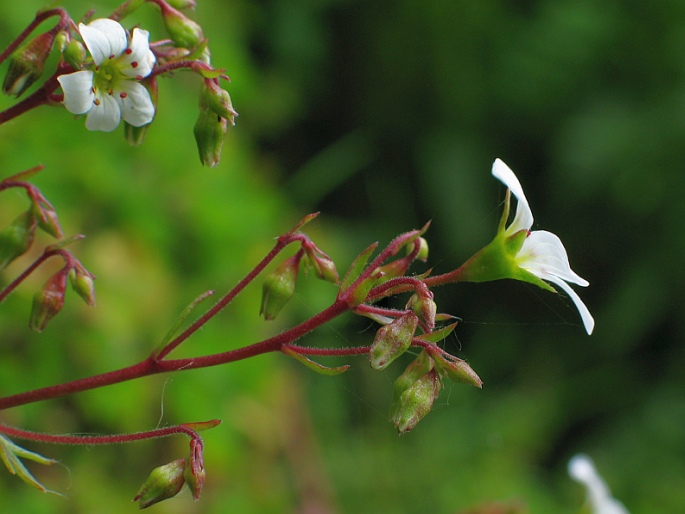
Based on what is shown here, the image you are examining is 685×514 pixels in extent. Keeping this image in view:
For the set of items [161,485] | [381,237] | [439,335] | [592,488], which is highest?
[439,335]

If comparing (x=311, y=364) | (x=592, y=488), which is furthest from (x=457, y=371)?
(x=592, y=488)

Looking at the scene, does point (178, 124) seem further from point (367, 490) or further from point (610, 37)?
point (610, 37)

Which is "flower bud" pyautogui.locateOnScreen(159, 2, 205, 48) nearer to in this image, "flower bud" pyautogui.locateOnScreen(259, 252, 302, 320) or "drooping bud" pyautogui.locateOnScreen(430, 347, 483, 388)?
"flower bud" pyautogui.locateOnScreen(259, 252, 302, 320)

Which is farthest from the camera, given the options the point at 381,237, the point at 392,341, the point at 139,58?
the point at 381,237

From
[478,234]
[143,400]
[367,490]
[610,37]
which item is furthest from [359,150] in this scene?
[143,400]

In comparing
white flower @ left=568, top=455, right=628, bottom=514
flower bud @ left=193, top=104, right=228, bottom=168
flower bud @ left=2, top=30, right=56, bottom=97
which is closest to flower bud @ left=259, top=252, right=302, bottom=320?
flower bud @ left=193, top=104, right=228, bottom=168

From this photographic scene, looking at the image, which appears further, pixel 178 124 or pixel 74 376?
pixel 178 124

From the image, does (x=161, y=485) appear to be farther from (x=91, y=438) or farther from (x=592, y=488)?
(x=592, y=488)
